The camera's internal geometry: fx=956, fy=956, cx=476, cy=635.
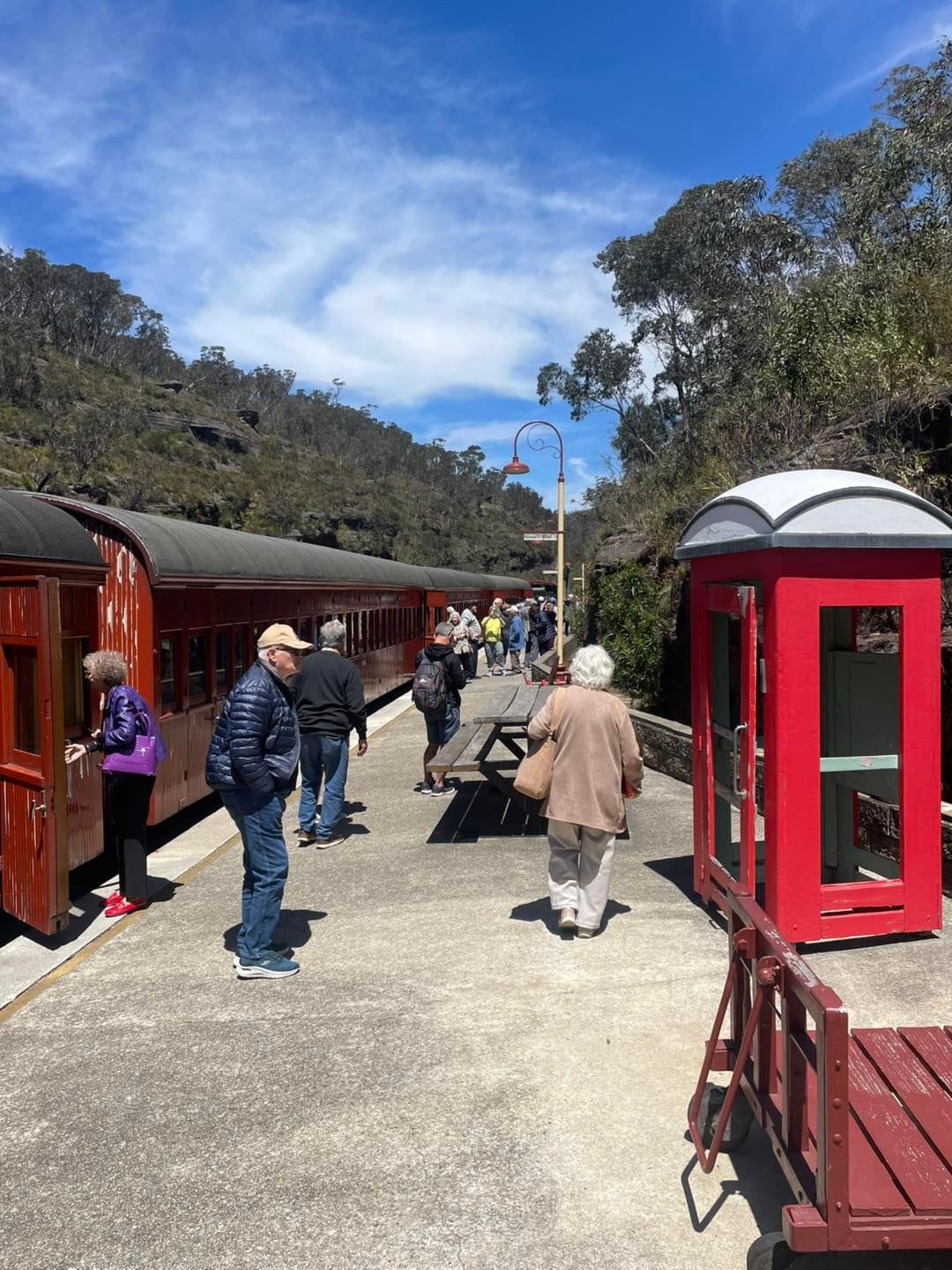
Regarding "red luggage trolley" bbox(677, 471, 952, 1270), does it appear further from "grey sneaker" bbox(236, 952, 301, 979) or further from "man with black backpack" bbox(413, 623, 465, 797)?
"man with black backpack" bbox(413, 623, 465, 797)

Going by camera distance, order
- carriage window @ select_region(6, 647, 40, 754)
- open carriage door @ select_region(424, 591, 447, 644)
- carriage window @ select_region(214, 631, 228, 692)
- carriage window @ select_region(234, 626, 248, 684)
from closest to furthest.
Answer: carriage window @ select_region(6, 647, 40, 754)
carriage window @ select_region(214, 631, 228, 692)
carriage window @ select_region(234, 626, 248, 684)
open carriage door @ select_region(424, 591, 447, 644)

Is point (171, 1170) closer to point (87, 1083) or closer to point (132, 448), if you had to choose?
point (87, 1083)

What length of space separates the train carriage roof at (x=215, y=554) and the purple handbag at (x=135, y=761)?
6.42 ft

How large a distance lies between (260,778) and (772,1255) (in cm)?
309

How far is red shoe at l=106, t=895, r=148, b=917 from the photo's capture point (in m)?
6.01

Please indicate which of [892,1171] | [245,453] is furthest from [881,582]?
[245,453]

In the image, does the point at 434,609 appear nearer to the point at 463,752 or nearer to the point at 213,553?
the point at 213,553

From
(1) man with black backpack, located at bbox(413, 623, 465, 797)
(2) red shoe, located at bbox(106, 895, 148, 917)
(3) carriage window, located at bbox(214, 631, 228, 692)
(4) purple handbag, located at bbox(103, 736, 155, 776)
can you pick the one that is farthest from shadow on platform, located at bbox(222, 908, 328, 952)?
(3) carriage window, located at bbox(214, 631, 228, 692)

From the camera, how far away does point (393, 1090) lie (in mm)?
3783

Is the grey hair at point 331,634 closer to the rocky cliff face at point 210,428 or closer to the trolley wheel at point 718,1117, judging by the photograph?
the trolley wheel at point 718,1117

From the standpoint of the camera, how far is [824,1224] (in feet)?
7.58

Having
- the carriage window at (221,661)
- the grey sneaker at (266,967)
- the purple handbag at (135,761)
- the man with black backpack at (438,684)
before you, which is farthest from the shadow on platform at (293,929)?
the carriage window at (221,661)

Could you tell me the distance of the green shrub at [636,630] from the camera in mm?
12328

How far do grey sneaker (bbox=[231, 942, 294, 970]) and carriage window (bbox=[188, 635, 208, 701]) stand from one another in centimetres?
373
